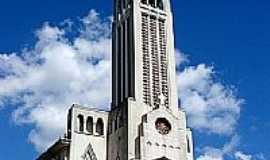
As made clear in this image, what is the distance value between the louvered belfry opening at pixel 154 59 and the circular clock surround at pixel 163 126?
209cm

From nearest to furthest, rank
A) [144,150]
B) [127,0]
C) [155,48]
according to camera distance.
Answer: [144,150], [155,48], [127,0]

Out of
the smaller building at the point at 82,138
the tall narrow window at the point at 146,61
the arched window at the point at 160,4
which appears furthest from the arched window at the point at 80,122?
the arched window at the point at 160,4

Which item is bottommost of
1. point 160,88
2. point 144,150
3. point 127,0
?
point 144,150

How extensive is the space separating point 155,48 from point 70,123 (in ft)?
44.9

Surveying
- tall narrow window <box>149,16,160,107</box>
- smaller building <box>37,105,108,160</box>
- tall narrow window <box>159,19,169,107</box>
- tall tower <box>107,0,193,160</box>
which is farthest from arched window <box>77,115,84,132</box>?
tall narrow window <box>159,19,169,107</box>

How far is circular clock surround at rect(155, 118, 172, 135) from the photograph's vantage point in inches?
2190

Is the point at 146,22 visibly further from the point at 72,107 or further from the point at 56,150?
the point at 56,150

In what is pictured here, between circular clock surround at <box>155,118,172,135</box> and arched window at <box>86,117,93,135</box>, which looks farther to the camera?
circular clock surround at <box>155,118,172,135</box>

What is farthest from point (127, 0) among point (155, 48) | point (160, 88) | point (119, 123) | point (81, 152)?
point (81, 152)

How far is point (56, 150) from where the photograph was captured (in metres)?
55.2

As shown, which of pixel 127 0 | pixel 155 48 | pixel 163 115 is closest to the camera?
pixel 163 115

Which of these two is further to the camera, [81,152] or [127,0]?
[127,0]

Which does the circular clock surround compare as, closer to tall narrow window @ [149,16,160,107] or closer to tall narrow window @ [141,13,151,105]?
tall narrow window @ [149,16,160,107]

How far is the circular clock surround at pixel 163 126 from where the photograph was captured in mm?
55625
